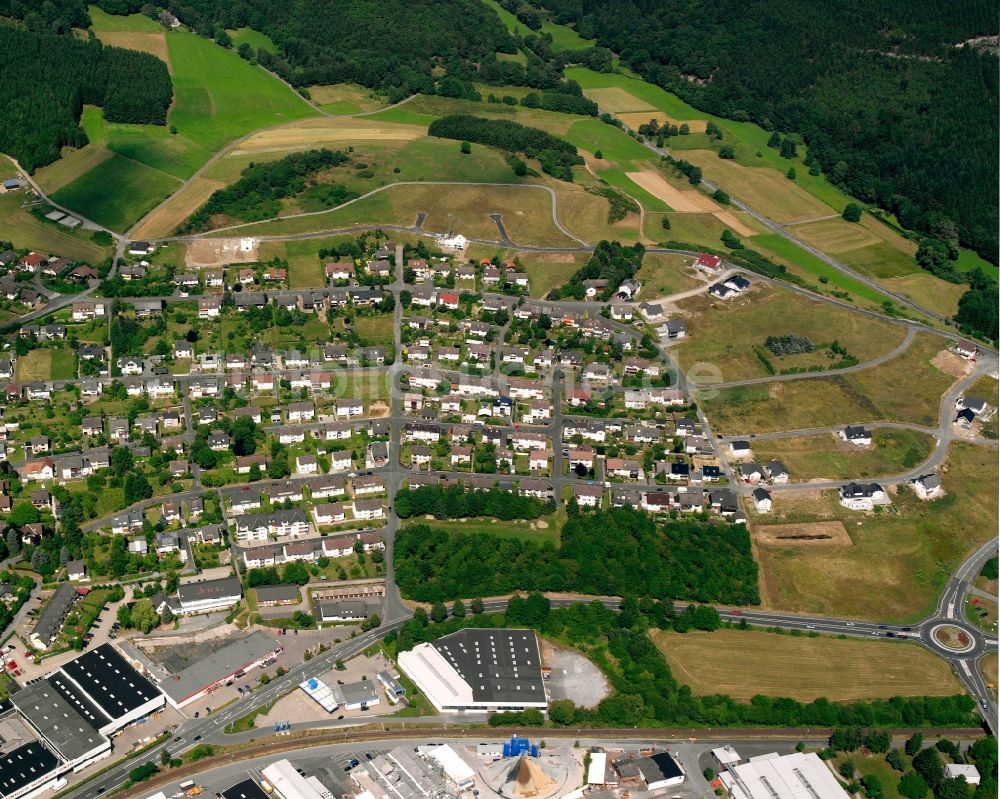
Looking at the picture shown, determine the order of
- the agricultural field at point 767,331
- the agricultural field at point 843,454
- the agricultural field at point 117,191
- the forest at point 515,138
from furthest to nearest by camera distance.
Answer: the forest at point 515,138 → the agricultural field at point 117,191 → the agricultural field at point 767,331 → the agricultural field at point 843,454

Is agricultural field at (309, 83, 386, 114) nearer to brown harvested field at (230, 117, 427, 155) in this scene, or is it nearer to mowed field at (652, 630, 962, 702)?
brown harvested field at (230, 117, 427, 155)

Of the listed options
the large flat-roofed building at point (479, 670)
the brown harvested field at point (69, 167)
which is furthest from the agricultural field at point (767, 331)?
the brown harvested field at point (69, 167)

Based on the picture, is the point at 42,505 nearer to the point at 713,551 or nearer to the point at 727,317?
the point at 713,551

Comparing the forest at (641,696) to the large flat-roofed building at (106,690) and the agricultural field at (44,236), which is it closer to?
the large flat-roofed building at (106,690)

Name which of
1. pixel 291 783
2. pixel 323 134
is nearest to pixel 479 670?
pixel 291 783

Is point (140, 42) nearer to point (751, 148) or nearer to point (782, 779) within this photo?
point (751, 148)

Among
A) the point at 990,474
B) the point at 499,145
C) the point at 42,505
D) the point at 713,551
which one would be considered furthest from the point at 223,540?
the point at 499,145
